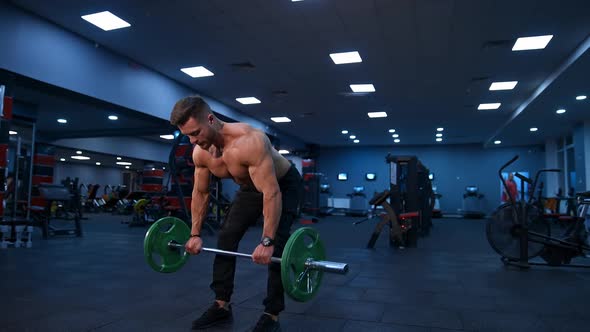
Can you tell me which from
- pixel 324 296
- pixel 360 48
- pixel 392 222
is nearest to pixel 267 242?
pixel 324 296

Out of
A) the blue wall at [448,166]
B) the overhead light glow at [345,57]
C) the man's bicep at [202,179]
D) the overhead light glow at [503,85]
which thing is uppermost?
the overhead light glow at [345,57]

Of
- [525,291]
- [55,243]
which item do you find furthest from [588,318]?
[55,243]

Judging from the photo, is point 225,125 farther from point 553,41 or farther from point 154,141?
point 154,141

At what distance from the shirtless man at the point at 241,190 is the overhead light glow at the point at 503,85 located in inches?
255

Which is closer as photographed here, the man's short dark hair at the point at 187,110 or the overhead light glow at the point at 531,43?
the man's short dark hair at the point at 187,110

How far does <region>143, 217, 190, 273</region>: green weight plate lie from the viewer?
1768 millimetres

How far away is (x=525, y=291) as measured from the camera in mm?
2607

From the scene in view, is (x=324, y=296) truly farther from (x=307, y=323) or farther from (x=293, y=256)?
(x=293, y=256)

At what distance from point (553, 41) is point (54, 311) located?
6.01m

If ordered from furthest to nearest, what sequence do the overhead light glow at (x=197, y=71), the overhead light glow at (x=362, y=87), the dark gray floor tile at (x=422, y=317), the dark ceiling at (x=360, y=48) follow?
the overhead light glow at (x=362, y=87)
the overhead light glow at (x=197, y=71)
the dark ceiling at (x=360, y=48)
the dark gray floor tile at (x=422, y=317)

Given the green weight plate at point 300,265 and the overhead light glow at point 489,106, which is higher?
the overhead light glow at point 489,106

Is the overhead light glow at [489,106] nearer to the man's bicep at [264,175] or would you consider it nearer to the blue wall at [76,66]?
the blue wall at [76,66]

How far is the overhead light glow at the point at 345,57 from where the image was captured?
229 inches

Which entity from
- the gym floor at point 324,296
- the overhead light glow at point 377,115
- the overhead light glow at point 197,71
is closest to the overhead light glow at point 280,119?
the overhead light glow at point 377,115
